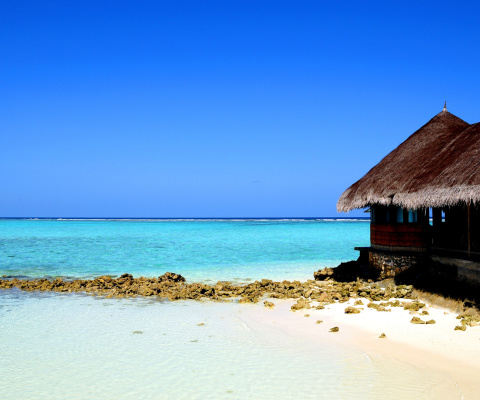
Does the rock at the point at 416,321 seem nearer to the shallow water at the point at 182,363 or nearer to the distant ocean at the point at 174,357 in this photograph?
the distant ocean at the point at 174,357

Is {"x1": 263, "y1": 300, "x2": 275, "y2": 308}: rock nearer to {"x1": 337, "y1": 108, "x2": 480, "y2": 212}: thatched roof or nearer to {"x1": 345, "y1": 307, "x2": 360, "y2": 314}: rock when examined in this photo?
{"x1": 345, "y1": 307, "x2": 360, "y2": 314}: rock

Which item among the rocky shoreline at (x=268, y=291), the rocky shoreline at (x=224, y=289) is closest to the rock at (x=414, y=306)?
the rocky shoreline at (x=268, y=291)

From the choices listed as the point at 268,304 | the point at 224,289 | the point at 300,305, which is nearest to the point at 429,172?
the point at 300,305

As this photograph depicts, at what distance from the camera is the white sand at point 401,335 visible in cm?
581

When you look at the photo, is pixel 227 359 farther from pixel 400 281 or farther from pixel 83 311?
pixel 400 281

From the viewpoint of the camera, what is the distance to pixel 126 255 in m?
23.5

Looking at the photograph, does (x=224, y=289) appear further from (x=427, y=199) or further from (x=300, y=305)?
(x=427, y=199)

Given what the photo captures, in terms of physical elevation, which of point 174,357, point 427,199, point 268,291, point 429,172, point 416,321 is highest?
point 429,172

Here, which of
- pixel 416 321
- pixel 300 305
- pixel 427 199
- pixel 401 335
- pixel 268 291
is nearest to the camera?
pixel 401 335

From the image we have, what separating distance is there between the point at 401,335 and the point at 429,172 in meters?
4.24

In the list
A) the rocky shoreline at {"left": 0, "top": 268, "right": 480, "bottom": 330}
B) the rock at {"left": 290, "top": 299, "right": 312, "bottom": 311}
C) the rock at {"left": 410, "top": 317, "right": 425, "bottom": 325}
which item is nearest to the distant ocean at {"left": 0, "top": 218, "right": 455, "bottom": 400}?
the rock at {"left": 290, "top": 299, "right": 312, "bottom": 311}

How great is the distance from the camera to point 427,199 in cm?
941

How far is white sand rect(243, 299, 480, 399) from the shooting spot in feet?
19.1

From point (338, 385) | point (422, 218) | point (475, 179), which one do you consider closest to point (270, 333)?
point (338, 385)
